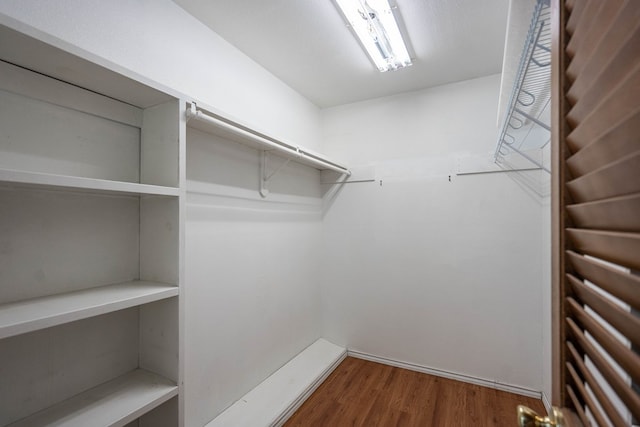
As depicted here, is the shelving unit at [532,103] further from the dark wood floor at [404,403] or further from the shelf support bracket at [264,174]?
the dark wood floor at [404,403]

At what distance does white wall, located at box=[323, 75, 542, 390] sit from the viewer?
7.14 feet

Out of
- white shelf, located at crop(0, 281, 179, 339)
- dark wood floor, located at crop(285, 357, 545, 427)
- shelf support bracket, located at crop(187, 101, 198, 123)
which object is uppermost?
shelf support bracket, located at crop(187, 101, 198, 123)

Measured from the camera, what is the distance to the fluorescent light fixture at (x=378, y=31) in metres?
1.49

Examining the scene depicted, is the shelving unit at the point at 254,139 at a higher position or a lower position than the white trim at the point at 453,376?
higher

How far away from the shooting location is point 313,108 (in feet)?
9.42

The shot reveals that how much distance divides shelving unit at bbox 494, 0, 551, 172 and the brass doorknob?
40.8 inches

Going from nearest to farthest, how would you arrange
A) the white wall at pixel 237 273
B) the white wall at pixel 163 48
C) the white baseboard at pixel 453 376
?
the white wall at pixel 163 48 < the white wall at pixel 237 273 < the white baseboard at pixel 453 376

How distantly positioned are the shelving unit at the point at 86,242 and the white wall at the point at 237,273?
358 millimetres

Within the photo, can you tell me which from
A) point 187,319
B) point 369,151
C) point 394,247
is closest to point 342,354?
point 394,247

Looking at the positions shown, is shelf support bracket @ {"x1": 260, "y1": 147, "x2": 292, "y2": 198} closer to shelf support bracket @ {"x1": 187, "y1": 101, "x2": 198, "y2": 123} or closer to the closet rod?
the closet rod

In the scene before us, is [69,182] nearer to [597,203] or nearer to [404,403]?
[597,203]

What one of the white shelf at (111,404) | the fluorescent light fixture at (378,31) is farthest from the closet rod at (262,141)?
the white shelf at (111,404)

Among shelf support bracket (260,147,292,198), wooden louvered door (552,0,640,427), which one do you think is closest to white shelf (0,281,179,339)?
shelf support bracket (260,147,292,198)

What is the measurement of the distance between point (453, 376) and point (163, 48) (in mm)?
3113
